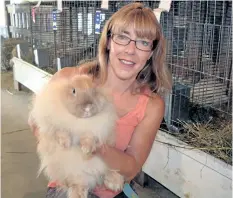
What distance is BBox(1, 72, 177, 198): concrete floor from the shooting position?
195 cm

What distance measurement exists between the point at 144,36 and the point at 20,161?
149cm

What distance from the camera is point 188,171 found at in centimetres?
168

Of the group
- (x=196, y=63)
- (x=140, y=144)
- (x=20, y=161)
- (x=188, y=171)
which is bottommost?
(x=20, y=161)

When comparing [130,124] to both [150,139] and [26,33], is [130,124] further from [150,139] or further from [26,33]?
[26,33]

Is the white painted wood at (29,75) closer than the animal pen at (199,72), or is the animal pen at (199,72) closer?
the animal pen at (199,72)

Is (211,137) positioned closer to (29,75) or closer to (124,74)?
(124,74)

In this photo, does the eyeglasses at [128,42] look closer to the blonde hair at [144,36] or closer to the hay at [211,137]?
the blonde hair at [144,36]

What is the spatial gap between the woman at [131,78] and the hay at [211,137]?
19.2 inches

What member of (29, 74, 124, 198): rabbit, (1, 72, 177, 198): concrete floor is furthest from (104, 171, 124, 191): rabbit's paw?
(1, 72, 177, 198): concrete floor

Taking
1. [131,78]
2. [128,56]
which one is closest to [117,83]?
[131,78]

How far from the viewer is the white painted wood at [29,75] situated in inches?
124

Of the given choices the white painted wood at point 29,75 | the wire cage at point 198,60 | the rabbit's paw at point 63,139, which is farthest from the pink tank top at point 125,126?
the white painted wood at point 29,75

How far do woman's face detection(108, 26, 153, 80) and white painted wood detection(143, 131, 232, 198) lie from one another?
2.13 ft

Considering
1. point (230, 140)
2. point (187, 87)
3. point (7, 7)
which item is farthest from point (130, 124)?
point (7, 7)
